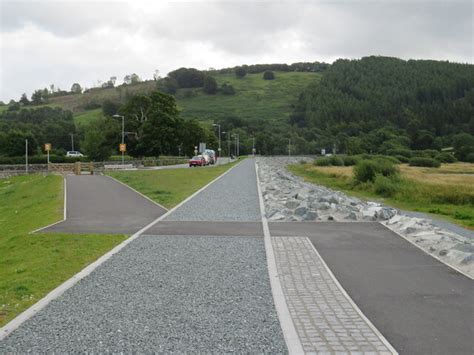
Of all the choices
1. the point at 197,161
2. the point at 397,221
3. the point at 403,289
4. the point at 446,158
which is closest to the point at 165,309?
the point at 403,289

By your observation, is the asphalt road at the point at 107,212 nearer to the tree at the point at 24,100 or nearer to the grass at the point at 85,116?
the grass at the point at 85,116

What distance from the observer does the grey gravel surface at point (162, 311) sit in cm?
537

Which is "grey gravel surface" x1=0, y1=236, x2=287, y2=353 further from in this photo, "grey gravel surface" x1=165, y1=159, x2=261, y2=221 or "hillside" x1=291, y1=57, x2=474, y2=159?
"hillside" x1=291, y1=57, x2=474, y2=159

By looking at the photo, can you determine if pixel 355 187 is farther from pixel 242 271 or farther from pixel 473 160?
pixel 473 160

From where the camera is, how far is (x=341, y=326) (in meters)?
5.97

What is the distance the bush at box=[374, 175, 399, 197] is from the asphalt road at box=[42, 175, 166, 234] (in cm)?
1485

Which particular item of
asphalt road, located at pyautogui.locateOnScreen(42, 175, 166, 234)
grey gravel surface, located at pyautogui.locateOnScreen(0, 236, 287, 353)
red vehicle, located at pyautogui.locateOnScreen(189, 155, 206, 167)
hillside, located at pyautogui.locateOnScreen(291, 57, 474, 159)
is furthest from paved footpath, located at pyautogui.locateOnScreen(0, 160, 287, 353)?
hillside, located at pyautogui.locateOnScreen(291, 57, 474, 159)

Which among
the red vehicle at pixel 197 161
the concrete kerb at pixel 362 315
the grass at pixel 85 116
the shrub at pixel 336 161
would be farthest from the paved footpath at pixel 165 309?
the grass at pixel 85 116

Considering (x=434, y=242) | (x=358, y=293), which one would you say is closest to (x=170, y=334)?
(x=358, y=293)

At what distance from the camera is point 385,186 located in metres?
30.3

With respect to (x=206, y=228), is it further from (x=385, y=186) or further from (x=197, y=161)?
(x=197, y=161)

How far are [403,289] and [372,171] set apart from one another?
28.6 metres

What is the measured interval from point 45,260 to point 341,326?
21.0ft

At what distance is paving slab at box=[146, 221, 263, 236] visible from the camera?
13133 mm
